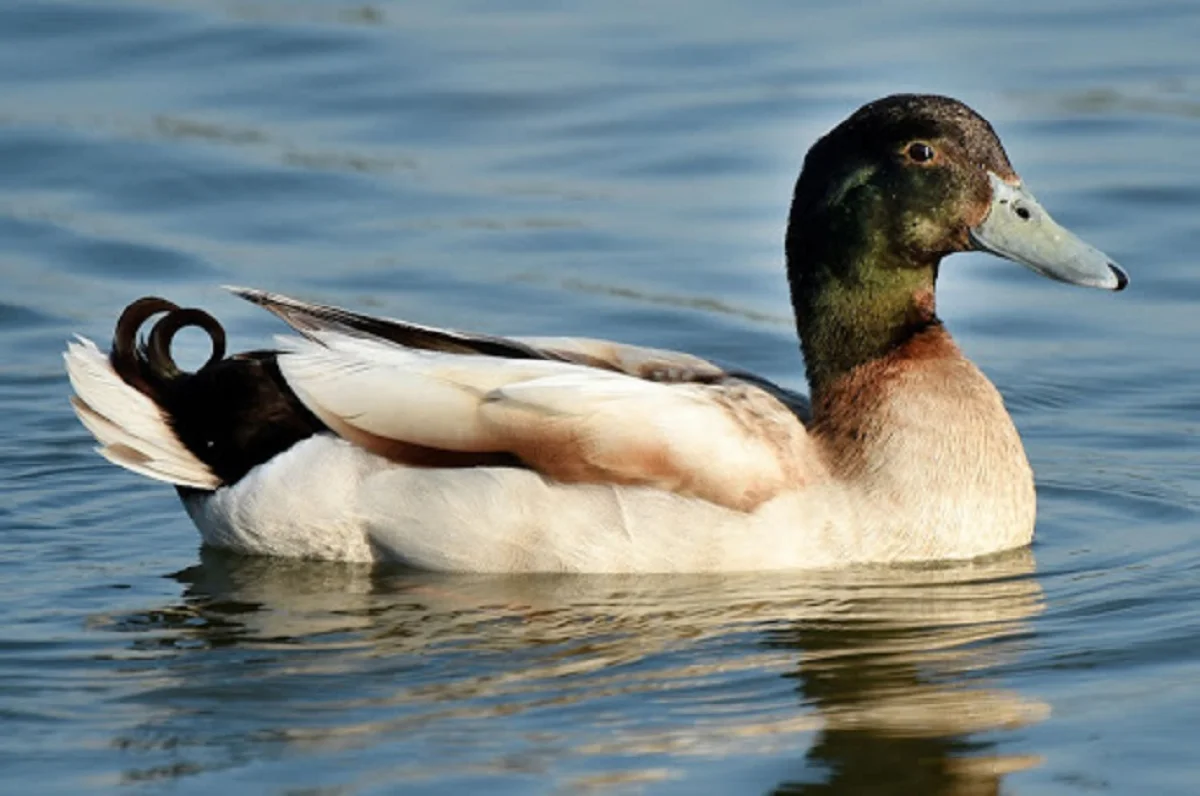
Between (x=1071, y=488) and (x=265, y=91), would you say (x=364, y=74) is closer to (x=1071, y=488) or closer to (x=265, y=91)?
(x=265, y=91)

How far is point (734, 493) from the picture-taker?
924cm

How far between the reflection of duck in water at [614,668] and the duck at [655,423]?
6.1 inches

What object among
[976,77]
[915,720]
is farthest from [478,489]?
[976,77]

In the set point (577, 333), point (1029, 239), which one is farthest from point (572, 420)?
point (577, 333)

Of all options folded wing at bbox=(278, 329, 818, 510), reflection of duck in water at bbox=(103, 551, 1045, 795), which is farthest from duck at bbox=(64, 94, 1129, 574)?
reflection of duck in water at bbox=(103, 551, 1045, 795)

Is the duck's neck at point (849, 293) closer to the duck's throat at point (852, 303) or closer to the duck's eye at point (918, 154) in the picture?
the duck's throat at point (852, 303)

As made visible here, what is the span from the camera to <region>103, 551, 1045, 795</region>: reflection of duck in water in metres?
7.69

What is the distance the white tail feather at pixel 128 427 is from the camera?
9.77 m

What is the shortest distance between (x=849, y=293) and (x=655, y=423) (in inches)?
38.2

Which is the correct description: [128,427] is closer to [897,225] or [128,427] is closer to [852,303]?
[852,303]

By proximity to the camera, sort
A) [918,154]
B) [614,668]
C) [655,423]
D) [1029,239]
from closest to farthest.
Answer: [614,668], [655,423], [918,154], [1029,239]

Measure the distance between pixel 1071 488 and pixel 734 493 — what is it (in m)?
1.96

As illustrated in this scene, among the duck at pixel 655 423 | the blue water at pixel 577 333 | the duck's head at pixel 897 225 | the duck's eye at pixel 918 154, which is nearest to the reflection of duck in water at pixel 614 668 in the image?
the blue water at pixel 577 333

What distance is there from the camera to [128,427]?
387 inches
